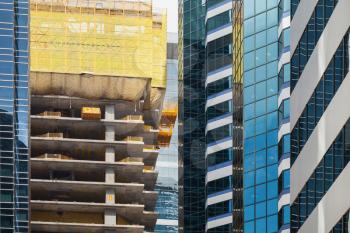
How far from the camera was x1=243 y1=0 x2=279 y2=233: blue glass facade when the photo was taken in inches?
5413

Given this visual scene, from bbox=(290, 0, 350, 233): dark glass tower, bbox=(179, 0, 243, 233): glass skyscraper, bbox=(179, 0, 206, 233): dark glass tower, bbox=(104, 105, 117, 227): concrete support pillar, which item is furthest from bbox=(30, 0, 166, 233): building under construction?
Result: bbox=(290, 0, 350, 233): dark glass tower

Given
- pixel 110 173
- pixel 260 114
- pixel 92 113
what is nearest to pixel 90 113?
pixel 92 113

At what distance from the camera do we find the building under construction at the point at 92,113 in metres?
172

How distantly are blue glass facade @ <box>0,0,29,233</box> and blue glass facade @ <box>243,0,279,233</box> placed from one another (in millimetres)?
27184

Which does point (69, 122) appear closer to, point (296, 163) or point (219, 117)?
point (219, 117)

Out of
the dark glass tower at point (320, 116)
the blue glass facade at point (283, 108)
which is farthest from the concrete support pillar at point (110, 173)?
the dark glass tower at point (320, 116)

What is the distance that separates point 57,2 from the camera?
7101 inches

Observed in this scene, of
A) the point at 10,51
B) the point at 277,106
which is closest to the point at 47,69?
the point at 10,51

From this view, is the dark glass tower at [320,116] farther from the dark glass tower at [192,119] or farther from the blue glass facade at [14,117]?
the dark glass tower at [192,119]

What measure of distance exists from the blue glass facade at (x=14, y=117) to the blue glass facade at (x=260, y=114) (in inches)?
1070

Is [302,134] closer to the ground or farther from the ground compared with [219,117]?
closer to the ground

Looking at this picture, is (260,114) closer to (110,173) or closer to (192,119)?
(192,119)

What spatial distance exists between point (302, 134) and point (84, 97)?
92040 millimetres

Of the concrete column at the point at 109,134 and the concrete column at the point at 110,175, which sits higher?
the concrete column at the point at 109,134
